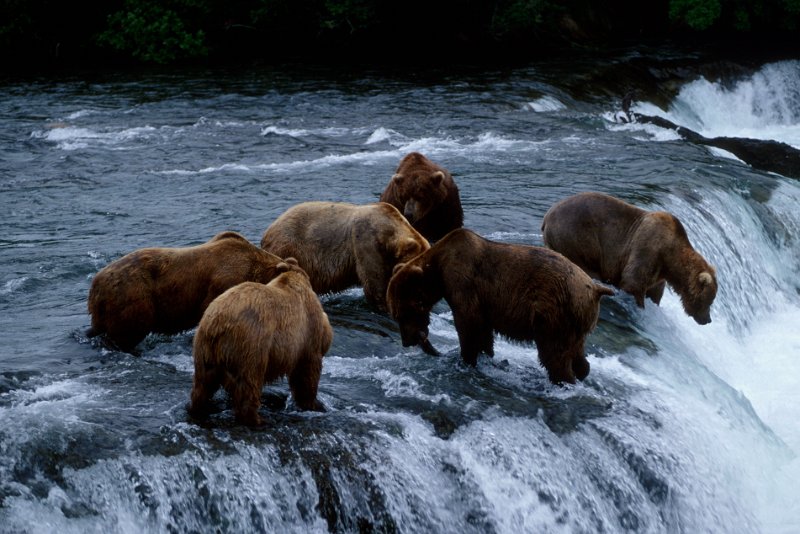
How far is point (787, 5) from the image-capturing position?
2561 cm

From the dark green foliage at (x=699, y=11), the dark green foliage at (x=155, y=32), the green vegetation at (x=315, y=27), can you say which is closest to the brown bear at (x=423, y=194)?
the green vegetation at (x=315, y=27)

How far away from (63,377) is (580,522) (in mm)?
3202

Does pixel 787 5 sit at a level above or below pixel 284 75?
above

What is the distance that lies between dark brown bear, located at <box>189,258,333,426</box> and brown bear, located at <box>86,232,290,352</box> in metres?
0.82

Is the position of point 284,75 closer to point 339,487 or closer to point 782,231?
point 782,231

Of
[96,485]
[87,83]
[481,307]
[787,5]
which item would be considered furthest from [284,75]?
[96,485]

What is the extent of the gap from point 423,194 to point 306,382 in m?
3.57

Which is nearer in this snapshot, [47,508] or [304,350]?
[47,508]

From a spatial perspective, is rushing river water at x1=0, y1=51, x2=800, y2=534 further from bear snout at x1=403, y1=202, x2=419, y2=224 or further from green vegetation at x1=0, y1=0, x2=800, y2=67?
green vegetation at x1=0, y1=0, x2=800, y2=67

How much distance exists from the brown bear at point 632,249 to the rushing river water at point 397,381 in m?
0.35

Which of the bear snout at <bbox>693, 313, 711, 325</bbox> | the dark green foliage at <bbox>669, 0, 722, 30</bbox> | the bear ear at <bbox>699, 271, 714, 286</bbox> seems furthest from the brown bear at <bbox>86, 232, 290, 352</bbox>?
the dark green foliage at <bbox>669, 0, 722, 30</bbox>

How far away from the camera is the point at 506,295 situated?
6523mm

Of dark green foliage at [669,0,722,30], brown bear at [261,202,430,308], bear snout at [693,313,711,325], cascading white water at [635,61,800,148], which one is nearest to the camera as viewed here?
brown bear at [261,202,430,308]

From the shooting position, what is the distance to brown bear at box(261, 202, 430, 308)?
739 centimetres
